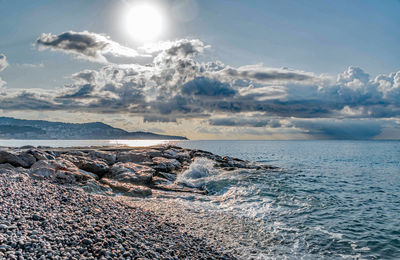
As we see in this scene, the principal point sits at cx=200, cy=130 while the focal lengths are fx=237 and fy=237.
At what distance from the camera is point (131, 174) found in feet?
72.8

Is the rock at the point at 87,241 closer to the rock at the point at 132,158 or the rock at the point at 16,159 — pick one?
the rock at the point at 16,159

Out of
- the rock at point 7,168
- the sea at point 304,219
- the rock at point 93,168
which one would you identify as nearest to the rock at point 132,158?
the rock at point 93,168

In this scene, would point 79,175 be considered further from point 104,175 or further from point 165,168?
point 165,168

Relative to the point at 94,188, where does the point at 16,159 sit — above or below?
above

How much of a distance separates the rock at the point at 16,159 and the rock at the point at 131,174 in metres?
6.65

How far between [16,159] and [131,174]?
9058 mm

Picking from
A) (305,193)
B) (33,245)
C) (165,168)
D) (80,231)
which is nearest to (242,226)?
(80,231)

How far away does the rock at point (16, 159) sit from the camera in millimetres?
18781

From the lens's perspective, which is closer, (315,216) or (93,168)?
(315,216)

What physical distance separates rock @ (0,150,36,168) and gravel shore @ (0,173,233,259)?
7790mm

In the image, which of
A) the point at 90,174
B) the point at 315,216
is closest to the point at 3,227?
the point at 90,174

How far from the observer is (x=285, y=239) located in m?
12.1

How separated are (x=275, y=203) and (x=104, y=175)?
15932 mm

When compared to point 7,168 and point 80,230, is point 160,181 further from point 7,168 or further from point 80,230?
point 80,230
